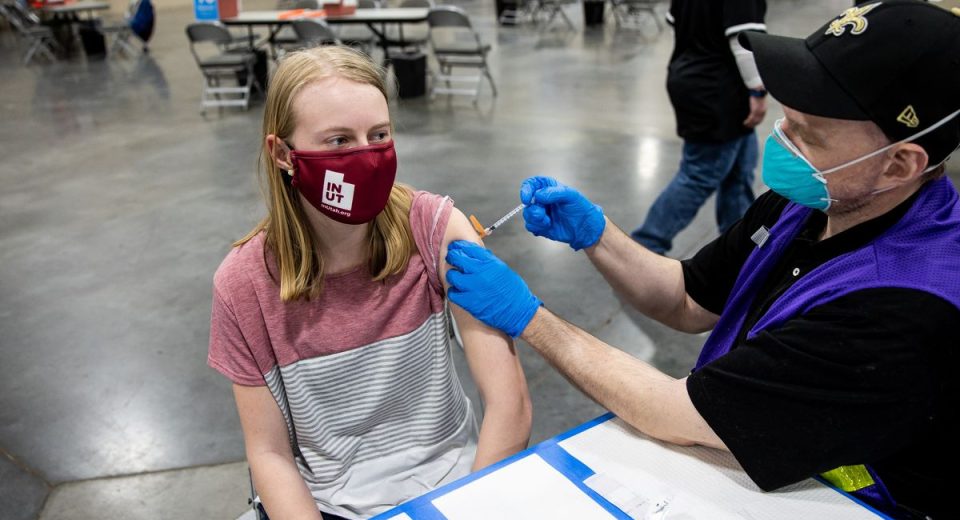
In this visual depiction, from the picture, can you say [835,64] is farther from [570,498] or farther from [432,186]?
[432,186]

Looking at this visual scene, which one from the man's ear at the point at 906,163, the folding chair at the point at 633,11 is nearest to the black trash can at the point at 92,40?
the folding chair at the point at 633,11

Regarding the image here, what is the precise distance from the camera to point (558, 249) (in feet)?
12.8

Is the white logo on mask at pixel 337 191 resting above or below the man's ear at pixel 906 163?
below

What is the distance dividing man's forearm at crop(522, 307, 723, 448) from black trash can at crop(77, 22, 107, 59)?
10921 mm

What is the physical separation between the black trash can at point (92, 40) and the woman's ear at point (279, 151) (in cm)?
1060

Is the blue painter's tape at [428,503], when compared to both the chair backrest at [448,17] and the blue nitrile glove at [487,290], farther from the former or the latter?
the chair backrest at [448,17]

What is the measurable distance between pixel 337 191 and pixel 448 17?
20.3ft

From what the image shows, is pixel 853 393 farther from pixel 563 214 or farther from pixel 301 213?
pixel 301 213

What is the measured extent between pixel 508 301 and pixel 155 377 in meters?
2.04

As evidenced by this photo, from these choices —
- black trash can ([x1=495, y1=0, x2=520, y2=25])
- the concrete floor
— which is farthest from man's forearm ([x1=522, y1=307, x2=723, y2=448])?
black trash can ([x1=495, y1=0, x2=520, y2=25])

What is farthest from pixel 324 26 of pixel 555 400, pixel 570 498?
pixel 570 498

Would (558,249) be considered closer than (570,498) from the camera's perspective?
No

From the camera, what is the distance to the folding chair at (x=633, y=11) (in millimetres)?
11415

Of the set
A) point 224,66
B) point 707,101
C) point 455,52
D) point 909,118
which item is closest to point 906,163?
point 909,118
